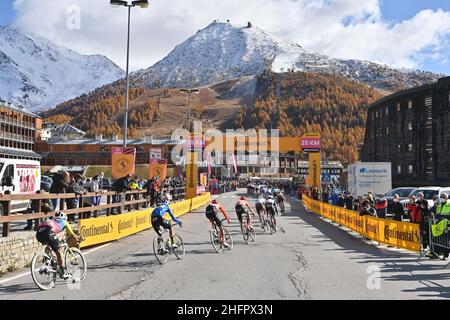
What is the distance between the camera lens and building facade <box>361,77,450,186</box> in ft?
204

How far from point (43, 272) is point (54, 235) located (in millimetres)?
674

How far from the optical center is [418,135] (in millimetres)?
67062

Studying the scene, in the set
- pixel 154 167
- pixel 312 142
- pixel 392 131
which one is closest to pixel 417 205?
pixel 154 167

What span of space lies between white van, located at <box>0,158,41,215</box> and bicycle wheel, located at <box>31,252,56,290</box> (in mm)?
9676

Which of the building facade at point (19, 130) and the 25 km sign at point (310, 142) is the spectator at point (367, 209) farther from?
the building facade at point (19, 130)

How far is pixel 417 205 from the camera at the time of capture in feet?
48.2

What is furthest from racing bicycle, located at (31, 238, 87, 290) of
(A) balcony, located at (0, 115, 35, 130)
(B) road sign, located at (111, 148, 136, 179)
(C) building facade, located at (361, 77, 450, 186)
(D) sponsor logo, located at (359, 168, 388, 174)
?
(A) balcony, located at (0, 115, 35, 130)

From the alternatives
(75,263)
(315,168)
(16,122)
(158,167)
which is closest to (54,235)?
(75,263)

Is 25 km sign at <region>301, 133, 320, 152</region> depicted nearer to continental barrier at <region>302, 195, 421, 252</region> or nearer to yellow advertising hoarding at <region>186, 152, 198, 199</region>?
yellow advertising hoarding at <region>186, 152, 198, 199</region>

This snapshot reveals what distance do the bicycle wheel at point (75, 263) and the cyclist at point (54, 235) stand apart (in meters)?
A: 0.19

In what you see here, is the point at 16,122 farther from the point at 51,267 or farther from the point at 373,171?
the point at 51,267

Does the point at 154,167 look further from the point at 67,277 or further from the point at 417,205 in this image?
the point at 67,277

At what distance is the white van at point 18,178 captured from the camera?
58.9 feet
